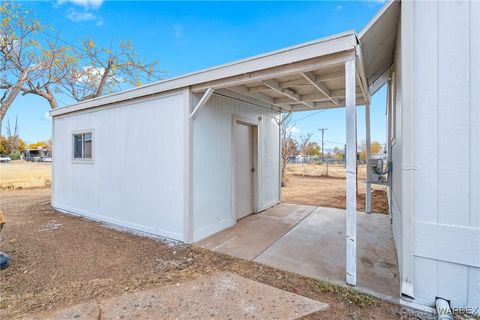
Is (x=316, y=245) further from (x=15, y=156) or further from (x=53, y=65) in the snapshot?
(x=15, y=156)

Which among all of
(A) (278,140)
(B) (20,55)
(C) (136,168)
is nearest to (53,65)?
(B) (20,55)

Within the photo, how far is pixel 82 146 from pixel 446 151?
21.7 feet

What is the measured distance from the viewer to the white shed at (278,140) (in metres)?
1.96

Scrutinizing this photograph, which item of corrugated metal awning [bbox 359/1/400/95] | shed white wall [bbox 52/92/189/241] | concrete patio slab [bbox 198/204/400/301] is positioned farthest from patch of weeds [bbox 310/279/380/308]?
corrugated metal awning [bbox 359/1/400/95]

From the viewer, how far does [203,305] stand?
2211 millimetres

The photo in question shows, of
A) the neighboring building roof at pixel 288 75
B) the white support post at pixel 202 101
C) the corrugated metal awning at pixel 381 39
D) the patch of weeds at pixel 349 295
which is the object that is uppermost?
the corrugated metal awning at pixel 381 39

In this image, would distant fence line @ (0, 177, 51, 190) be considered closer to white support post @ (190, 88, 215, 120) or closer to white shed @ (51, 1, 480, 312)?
white shed @ (51, 1, 480, 312)

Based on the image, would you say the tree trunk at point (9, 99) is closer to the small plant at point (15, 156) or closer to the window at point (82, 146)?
the window at point (82, 146)

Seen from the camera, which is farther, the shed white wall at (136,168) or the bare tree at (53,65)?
the bare tree at (53,65)

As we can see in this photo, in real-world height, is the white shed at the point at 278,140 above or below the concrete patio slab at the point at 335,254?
above

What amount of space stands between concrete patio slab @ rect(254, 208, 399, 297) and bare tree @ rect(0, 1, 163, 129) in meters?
13.5

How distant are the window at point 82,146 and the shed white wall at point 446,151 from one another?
5958 mm

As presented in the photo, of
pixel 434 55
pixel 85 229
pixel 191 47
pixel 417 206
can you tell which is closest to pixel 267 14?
pixel 191 47

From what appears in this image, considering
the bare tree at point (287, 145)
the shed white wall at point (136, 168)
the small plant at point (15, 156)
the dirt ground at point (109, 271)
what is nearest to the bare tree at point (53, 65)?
the bare tree at point (287, 145)
